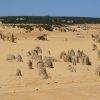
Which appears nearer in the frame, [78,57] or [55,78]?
[55,78]

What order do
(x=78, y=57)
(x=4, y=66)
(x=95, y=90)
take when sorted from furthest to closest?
1. (x=78, y=57)
2. (x=4, y=66)
3. (x=95, y=90)

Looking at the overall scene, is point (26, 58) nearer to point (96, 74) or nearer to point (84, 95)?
point (96, 74)

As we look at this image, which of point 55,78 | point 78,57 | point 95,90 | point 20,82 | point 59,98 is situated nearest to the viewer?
point 59,98

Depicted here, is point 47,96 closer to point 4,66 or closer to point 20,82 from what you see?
point 20,82

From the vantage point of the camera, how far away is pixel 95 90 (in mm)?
12914

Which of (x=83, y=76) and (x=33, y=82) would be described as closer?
(x=33, y=82)

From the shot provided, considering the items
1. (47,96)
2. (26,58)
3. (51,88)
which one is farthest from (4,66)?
(47,96)

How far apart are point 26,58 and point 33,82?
21.4 feet

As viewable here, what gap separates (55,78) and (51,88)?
2.10 metres

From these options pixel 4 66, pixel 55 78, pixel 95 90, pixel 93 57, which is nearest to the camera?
pixel 95 90

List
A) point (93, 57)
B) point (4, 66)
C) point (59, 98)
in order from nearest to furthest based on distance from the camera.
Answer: point (59, 98)
point (4, 66)
point (93, 57)

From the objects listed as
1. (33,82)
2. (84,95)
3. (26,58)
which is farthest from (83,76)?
(26,58)

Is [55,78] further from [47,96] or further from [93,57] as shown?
[93,57]

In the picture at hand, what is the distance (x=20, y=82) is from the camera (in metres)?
14.3
